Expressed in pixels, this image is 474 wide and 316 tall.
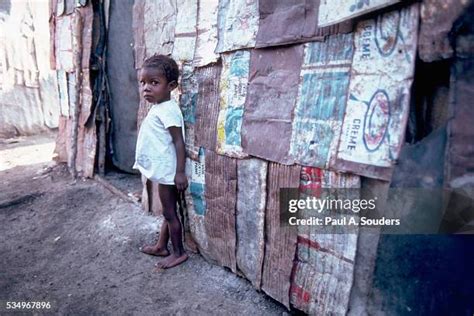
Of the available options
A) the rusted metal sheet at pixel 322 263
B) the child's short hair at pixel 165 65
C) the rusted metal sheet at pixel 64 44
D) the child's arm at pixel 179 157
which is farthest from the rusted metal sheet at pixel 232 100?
the rusted metal sheet at pixel 64 44

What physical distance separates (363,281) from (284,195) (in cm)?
55

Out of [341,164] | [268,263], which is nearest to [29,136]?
[268,263]

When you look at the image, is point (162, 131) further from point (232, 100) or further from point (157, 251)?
point (157, 251)

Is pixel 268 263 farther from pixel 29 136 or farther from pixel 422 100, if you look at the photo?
pixel 29 136

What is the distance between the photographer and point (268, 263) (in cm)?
204

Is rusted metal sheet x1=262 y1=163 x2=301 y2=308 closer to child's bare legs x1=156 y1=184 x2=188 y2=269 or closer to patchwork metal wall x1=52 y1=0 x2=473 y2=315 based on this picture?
patchwork metal wall x1=52 y1=0 x2=473 y2=315

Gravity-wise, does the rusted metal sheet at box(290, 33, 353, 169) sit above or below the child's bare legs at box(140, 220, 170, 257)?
above

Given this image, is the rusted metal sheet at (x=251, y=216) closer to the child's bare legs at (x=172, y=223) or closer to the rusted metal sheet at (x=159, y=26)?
the child's bare legs at (x=172, y=223)

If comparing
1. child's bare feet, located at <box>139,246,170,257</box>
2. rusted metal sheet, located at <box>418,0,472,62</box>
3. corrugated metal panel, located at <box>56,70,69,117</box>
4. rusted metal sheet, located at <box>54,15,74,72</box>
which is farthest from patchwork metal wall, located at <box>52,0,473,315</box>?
corrugated metal panel, located at <box>56,70,69,117</box>

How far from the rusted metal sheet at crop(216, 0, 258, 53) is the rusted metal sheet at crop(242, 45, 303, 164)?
106 mm

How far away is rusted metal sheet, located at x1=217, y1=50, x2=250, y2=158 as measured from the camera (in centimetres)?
205

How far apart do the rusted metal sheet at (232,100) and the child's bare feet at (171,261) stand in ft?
2.92

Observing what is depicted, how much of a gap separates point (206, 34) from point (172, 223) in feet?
4.33
